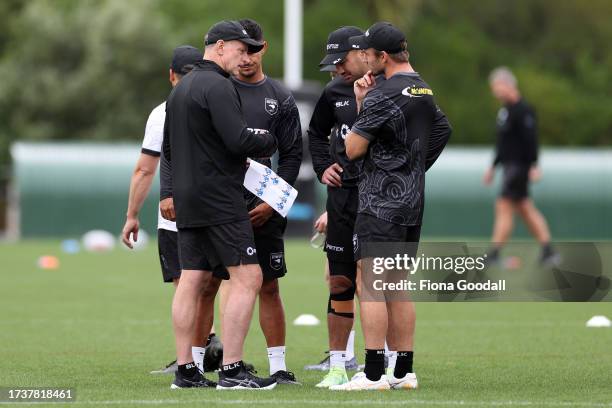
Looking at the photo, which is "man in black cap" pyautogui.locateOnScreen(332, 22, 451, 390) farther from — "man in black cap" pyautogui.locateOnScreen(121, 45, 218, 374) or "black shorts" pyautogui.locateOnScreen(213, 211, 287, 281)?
"man in black cap" pyautogui.locateOnScreen(121, 45, 218, 374)

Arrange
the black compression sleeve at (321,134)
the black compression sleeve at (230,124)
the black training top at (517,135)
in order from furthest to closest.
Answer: the black training top at (517,135), the black compression sleeve at (321,134), the black compression sleeve at (230,124)

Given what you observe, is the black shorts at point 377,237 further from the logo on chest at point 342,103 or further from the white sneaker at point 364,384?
the logo on chest at point 342,103

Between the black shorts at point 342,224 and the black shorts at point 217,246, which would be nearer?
the black shorts at point 217,246

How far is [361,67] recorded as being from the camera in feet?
30.5

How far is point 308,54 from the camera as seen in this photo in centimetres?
4894

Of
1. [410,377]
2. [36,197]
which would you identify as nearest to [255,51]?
[410,377]

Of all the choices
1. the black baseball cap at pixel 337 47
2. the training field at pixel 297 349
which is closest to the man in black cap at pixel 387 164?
the training field at pixel 297 349

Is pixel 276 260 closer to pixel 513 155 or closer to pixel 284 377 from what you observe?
pixel 284 377

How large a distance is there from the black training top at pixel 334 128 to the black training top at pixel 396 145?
35.5 inches

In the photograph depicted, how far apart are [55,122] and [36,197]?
14003 millimetres

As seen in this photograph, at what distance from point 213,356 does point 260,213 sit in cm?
130

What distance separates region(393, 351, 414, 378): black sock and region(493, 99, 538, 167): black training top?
1119cm

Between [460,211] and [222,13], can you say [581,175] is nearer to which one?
[460,211]

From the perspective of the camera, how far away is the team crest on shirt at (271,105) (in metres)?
9.23
